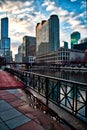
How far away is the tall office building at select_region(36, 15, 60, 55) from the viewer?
525 ft

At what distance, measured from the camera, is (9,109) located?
15.2 feet

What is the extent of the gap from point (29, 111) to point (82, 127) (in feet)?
5.16

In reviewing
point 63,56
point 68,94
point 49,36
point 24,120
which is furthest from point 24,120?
point 49,36

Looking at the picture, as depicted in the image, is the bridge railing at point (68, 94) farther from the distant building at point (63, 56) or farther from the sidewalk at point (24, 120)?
the distant building at point (63, 56)

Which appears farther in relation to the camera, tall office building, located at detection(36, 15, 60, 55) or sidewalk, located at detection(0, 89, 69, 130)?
tall office building, located at detection(36, 15, 60, 55)

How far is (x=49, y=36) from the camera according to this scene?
16562 cm

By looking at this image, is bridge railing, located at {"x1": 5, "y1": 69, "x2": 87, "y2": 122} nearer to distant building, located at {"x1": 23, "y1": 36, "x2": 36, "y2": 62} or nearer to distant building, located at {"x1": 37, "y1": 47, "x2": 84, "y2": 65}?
distant building, located at {"x1": 37, "y1": 47, "x2": 84, "y2": 65}

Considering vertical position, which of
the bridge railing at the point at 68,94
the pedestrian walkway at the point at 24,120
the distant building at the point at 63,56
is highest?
the distant building at the point at 63,56

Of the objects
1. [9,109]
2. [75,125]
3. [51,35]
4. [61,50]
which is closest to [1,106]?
[9,109]

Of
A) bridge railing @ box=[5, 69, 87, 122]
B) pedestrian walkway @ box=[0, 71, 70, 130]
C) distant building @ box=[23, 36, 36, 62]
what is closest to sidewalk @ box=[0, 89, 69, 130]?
pedestrian walkway @ box=[0, 71, 70, 130]

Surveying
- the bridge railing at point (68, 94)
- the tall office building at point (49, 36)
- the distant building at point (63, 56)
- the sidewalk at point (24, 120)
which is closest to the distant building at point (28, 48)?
the tall office building at point (49, 36)

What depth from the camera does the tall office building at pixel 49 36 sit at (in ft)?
525

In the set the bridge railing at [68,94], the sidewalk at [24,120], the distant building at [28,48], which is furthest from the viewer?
the distant building at [28,48]

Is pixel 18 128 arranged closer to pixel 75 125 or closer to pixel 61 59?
pixel 75 125
